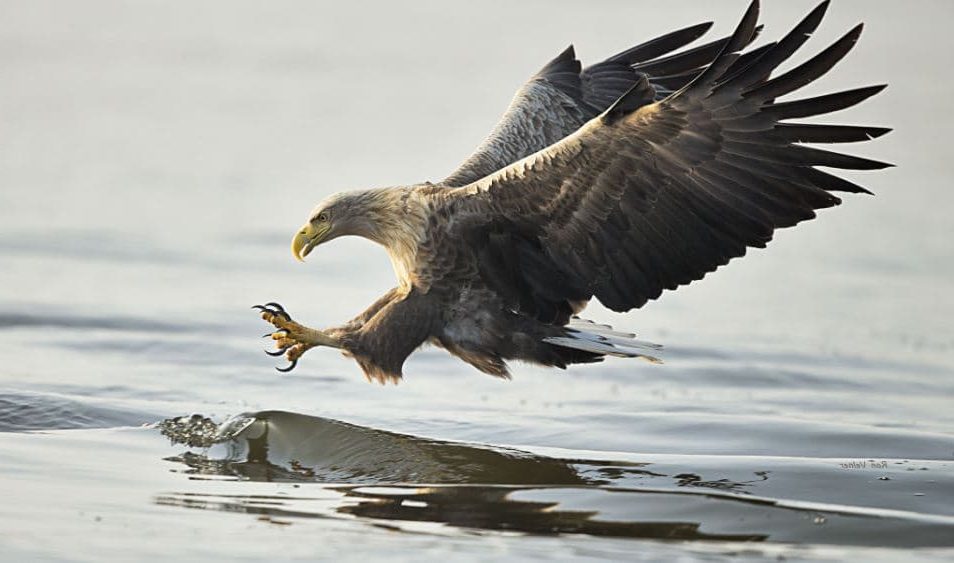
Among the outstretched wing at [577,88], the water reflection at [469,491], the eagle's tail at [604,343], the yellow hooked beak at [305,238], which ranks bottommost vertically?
the water reflection at [469,491]

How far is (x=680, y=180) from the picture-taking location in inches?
279

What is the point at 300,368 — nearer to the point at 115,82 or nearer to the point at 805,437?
the point at 805,437

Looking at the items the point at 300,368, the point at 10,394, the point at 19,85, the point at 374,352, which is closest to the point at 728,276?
the point at 300,368

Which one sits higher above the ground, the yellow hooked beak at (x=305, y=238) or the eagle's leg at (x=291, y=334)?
the yellow hooked beak at (x=305, y=238)

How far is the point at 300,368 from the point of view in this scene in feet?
29.5

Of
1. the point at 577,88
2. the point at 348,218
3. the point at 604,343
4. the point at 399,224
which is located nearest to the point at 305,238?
the point at 348,218

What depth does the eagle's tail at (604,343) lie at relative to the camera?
756cm

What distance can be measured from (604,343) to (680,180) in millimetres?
925

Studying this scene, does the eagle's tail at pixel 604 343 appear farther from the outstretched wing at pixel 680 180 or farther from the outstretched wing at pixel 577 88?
the outstretched wing at pixel 577 88

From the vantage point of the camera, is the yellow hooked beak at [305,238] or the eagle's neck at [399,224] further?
the yellow hooked beak at [305,238]

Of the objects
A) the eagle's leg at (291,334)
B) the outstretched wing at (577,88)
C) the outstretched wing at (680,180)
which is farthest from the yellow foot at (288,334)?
the outstretched wing at (577,88)

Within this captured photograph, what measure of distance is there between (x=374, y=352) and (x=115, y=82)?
24.3ft

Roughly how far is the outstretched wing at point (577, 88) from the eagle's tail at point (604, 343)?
1059mm

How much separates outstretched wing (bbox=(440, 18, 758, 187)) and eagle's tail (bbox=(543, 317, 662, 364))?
3.47ft
